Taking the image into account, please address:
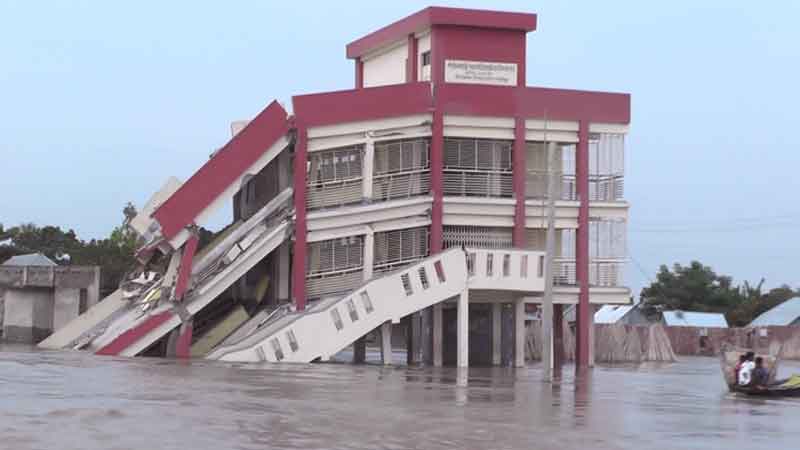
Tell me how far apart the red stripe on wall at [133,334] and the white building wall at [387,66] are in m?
13.6

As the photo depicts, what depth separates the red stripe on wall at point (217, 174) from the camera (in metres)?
47.6

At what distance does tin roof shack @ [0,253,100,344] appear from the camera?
2429 inches

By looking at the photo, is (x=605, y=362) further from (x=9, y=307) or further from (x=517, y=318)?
(x=9, y=307)

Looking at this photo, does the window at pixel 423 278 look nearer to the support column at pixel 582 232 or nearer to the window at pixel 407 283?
the window at pixel 407 283

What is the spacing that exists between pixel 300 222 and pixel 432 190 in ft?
15.3

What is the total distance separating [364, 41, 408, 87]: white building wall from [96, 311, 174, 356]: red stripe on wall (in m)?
13.6

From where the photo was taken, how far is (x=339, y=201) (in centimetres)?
4988

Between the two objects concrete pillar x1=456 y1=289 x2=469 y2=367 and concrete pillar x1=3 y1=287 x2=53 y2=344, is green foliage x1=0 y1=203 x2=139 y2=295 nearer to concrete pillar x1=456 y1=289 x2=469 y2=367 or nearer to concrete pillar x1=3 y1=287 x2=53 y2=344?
concrete pillar x1=3 y1=287 x2=53 y2=344

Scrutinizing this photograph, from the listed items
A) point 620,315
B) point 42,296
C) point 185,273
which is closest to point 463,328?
point 185,273

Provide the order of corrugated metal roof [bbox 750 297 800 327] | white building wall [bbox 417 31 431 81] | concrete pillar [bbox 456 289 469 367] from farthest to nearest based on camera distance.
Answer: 1. corrugated metal roof [bbox 750 297 800 327]
2. white building wall [bbox 417 31 431 81]
3. concrete pillar [bbox 456 289 469 367]

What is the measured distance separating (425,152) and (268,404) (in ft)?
86.2

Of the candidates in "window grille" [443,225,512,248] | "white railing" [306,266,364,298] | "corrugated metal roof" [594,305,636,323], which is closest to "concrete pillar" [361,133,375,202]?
"white railing" [306,266,364,298]

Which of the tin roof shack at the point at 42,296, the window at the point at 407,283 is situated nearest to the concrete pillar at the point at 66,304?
the tin roof shack at the point at 42,296

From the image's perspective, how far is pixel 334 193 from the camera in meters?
49.9
